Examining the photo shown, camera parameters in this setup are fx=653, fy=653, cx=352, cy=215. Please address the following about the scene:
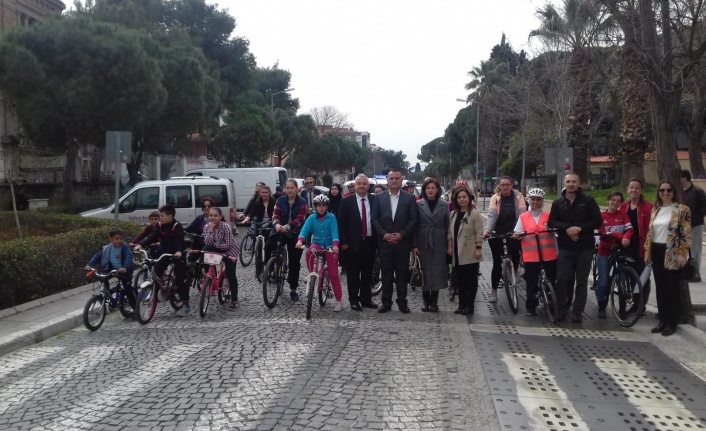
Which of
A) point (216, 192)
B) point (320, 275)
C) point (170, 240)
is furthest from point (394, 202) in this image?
point (216, 192)

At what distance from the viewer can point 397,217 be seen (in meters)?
8.76

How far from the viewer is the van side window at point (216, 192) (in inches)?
722

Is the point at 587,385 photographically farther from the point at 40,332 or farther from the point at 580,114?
the point at 580,114

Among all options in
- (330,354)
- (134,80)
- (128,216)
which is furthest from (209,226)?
(134,80)

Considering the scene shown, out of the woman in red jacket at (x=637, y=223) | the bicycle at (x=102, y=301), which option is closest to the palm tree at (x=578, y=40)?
the woman in red jacket at (x=637, y=223)

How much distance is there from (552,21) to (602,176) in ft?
73.0

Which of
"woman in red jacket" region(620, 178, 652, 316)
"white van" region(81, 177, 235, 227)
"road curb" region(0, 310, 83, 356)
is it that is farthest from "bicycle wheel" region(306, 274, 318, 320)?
"white van" region(81, 177, 235, 227)

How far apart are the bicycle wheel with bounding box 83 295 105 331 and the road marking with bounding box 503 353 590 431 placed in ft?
16.2

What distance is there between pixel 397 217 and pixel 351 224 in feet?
2.18

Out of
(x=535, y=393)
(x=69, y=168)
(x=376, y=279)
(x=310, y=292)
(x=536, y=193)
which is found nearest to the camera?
(x=535, y=393)

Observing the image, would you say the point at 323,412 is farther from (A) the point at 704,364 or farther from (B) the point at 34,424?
(A) the point at 704,364

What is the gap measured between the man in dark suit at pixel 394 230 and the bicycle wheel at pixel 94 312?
3600 millimetres

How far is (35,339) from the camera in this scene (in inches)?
303

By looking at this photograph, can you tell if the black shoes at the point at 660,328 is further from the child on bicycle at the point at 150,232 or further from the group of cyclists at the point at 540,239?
the child on bicycle at the point at 150,232
